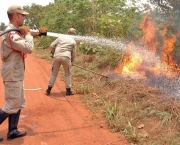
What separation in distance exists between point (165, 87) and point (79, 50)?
6924mm

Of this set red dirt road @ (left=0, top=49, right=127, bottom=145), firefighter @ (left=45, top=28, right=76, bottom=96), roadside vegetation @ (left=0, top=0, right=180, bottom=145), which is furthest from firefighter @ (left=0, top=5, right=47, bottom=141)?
firefighter @ (left=45, top=28, right=76, bottom=96)

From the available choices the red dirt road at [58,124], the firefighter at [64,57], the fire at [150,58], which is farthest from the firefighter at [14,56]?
the fire at [150,58]

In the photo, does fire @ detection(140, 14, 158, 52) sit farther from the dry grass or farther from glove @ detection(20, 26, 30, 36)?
glove @ detection(20, 26, 30, 36)

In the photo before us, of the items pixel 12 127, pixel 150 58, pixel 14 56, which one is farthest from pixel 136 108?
pixel 150 58

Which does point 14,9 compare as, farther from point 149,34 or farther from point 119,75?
point 149,34

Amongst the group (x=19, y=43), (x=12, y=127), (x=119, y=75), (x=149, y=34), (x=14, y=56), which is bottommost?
(x=119, y=75)

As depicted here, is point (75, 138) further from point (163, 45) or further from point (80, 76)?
point (163, 45)

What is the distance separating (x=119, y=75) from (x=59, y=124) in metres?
3.28

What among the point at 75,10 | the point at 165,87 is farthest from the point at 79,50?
the point at 165,87

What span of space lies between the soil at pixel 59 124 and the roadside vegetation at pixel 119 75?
22 cm

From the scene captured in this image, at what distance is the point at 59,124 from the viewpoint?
16.8 feet

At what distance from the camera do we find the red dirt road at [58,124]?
4.44 m

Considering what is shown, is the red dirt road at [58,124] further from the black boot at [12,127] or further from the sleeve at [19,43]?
the sleeve at [19,43]

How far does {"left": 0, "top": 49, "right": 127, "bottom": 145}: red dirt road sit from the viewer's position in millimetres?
4438
